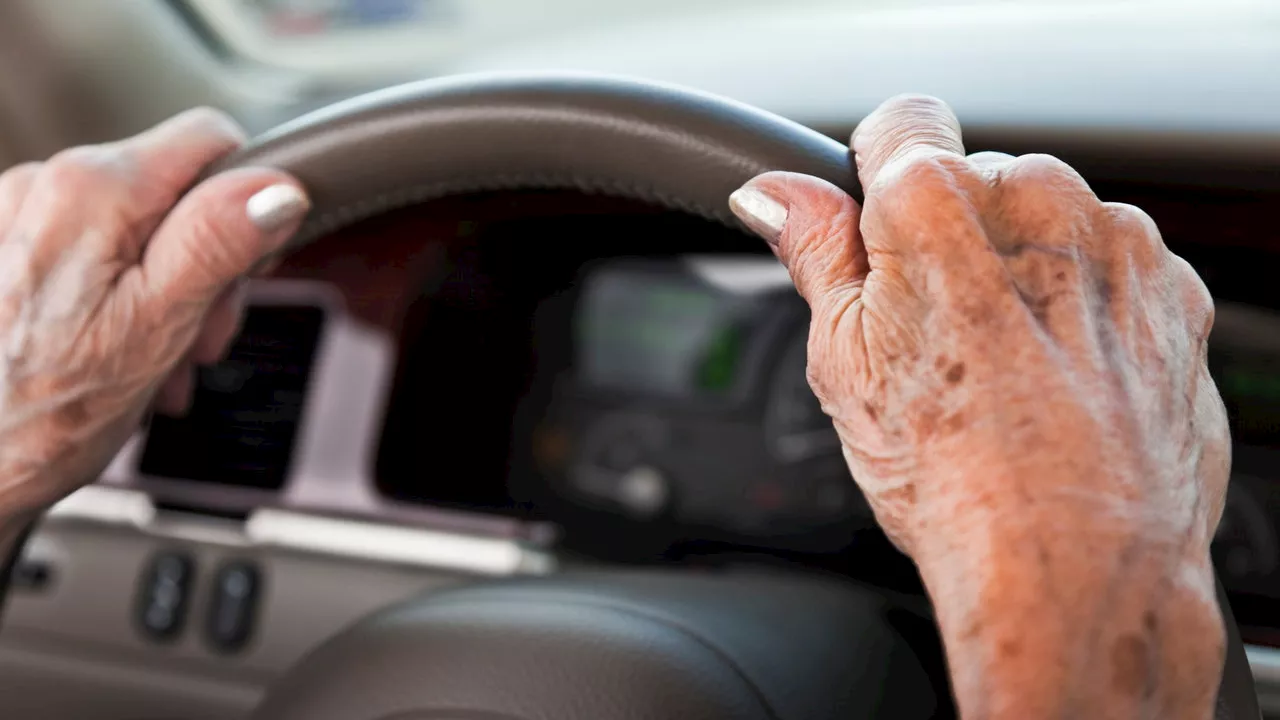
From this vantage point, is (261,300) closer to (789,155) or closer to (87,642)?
(87,642)

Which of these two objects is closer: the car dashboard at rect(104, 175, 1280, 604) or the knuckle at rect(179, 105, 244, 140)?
the knuckle at rect(179, 105, 244, 140)

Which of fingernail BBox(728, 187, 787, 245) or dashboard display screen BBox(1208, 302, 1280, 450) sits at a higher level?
dashboard display screen BBox(1208, 302, 1280, 450)

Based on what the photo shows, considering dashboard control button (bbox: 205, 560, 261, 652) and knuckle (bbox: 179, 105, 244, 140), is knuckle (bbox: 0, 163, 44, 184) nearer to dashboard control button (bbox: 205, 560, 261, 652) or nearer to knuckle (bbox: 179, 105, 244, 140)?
knuckle (bbox: 179, 105, 244, 140)

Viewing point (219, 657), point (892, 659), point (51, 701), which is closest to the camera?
point (892, 659)

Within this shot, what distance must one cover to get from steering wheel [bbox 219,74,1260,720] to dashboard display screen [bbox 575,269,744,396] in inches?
23.5

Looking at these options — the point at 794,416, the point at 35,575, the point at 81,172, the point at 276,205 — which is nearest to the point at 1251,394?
the point at 794,416

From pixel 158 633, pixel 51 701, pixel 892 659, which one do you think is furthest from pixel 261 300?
pixel 892 659

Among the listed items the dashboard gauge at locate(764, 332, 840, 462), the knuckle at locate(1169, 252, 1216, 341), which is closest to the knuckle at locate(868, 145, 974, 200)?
the knuckle at locate(1169, 252, 1216, 341)

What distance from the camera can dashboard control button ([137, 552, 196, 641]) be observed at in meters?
1.06

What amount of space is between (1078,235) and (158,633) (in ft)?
3.23

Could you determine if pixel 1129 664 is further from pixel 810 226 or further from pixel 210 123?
pixel 210 123

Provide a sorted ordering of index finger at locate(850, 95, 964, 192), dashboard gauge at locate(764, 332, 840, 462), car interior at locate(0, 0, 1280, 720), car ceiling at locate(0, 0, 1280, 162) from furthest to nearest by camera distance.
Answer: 1. dashboard gauge at locate(764, 332, 840, 462)
2. car ceiling at locate(0, 0, 1280, 162)
3. car interior at locate(0, 0, 1280, 720)
4. index finger at locate(850, 95, 964, 192)

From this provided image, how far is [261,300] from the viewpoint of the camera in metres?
Answer: 1.12

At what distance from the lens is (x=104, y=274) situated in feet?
2.06
